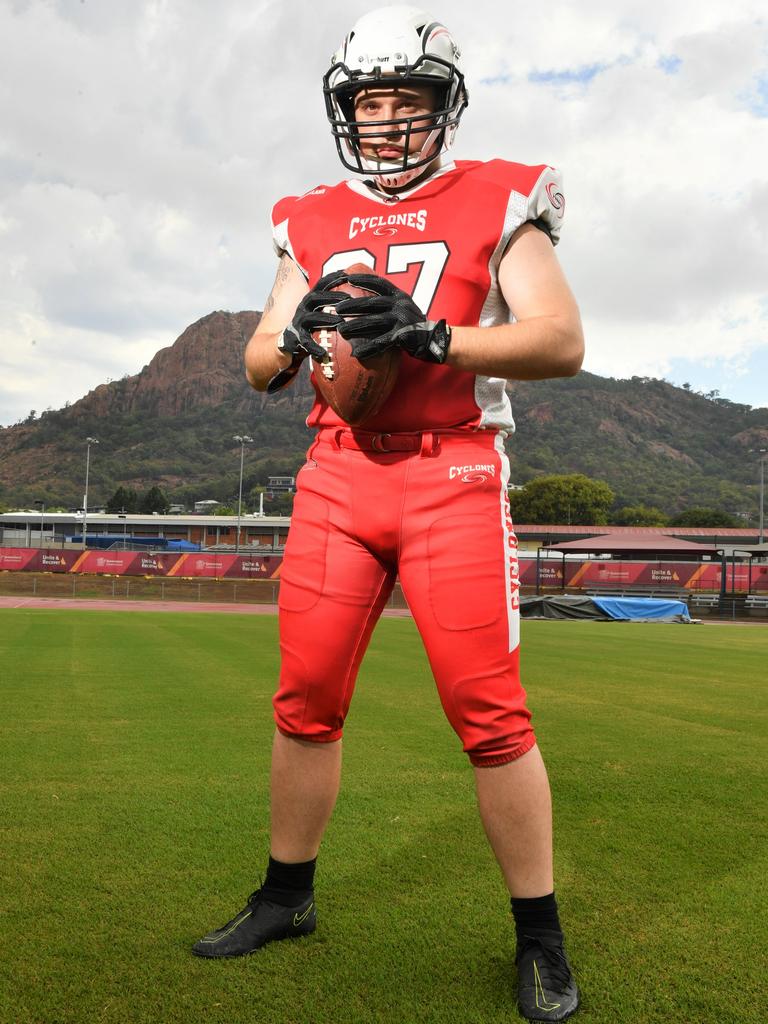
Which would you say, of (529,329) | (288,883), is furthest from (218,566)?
(529,329)

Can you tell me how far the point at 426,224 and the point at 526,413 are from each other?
173m

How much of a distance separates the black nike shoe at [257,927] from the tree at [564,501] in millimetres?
89296

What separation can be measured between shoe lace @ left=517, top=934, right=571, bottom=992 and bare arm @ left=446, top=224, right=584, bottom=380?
62.1 inches

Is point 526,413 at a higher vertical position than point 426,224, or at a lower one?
higher

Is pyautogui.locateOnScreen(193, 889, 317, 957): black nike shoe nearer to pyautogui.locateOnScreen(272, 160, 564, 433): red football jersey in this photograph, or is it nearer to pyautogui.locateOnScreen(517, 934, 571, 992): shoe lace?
pyautogui.locateOnScreen(517, 934, 571, 992): shoe lace

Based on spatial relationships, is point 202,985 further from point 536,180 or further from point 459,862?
point 536,180

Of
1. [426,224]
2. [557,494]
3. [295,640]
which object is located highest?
[557,494]

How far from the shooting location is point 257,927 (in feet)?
8.34

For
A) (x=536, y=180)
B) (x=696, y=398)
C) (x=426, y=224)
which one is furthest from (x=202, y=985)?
(x=696, y=398)

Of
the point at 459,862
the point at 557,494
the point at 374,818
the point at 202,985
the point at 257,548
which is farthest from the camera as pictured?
Result: the point at 557,494

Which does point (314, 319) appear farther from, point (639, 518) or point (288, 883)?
point (639, 518)

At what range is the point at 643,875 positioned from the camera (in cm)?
315

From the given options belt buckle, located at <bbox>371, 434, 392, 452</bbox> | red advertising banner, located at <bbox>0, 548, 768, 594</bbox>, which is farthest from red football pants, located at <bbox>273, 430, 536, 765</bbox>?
red advertising banner, located at <bbox>0, 548, 768, 594</bbox>

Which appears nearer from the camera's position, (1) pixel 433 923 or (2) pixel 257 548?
(1) pixel 433 923
